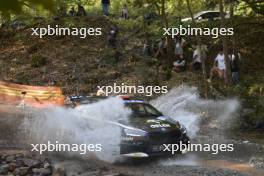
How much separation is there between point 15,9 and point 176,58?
19895 mm

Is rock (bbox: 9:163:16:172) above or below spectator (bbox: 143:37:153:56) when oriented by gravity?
below

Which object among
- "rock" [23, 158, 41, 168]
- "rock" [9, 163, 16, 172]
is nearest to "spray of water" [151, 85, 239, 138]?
"rock" [23, 158, 41, 168]

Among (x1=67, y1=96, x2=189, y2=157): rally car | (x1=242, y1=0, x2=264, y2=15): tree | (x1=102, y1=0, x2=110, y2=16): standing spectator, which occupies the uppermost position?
(x1=102, y1=0, x2=110, y2=16): standing spectator

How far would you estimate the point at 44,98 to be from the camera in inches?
675

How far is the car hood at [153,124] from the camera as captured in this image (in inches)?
394

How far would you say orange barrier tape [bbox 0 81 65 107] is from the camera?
56.1 ft

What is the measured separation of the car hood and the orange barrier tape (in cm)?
672

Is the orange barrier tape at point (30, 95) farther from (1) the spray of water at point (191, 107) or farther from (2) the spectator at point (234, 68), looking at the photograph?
(2) the spectator at point (234, 68)

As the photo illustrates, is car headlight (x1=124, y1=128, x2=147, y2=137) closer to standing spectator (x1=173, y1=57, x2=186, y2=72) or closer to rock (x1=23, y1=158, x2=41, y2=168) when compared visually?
rock (x1=23, y1=158, x2=41, y2=168)

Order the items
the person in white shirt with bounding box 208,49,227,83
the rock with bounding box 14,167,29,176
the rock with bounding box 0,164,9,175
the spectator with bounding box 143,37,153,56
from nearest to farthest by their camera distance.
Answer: the rock with bounding box 14,167,29,176
the rock with bounding box 0,164,9,175
the person in white shirt with bounding box 208,49,227,83
the spectator with bounding box 143,37,153,56

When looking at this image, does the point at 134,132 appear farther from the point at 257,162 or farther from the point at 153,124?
the point at 257,162

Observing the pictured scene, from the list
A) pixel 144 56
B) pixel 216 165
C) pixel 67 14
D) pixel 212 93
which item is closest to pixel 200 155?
pixel 216 165

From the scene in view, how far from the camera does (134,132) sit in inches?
390

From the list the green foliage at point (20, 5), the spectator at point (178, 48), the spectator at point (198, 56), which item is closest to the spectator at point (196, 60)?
the spectator at point (198, 56)
